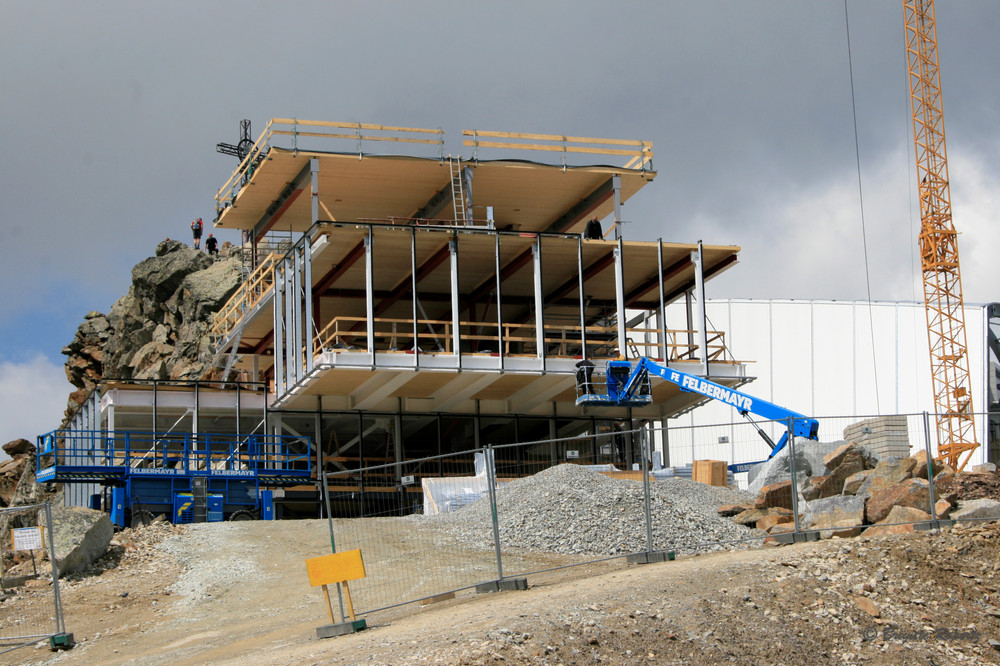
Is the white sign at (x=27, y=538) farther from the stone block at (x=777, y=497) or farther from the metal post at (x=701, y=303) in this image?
the metal post at (x=701, y=303)

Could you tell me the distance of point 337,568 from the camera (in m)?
13.7

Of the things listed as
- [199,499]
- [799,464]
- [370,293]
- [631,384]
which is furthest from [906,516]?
[370,293]

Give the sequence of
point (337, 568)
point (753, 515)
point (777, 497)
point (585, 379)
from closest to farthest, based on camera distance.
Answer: point (337, 568), point (777, 497), point (753, 515), point (585, 379)

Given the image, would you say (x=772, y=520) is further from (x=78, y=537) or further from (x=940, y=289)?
(x=940, y=289)

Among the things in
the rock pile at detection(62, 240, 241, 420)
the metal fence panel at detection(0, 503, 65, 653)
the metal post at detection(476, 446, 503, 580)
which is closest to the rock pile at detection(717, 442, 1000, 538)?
the metal post at detection(476, 446, 503, 580)

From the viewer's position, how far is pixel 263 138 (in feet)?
115

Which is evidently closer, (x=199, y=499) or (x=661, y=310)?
(x=199, y=499)

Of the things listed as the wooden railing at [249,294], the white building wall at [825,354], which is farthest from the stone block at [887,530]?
the white building wall at [825,354]

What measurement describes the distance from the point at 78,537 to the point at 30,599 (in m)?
1.87

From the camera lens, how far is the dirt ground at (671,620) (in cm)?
1105

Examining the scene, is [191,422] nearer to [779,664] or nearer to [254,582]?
[254,582]

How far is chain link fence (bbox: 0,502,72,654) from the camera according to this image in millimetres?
16130

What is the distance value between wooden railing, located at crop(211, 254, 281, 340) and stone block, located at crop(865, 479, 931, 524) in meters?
23.8

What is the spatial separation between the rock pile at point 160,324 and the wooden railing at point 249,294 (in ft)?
36.1
